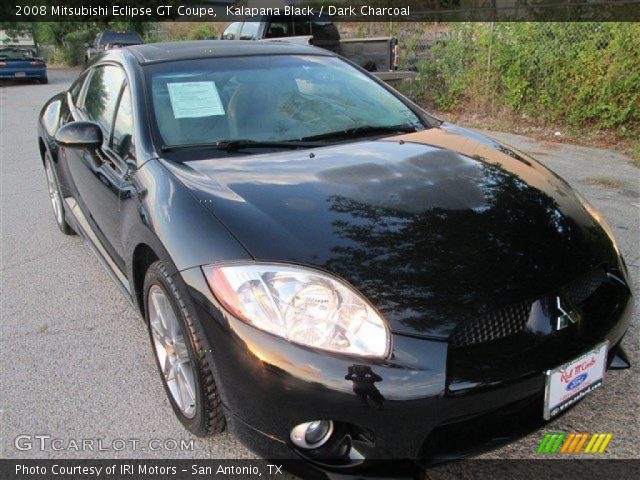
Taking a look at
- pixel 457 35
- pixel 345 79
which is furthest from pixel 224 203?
pixel 457 35

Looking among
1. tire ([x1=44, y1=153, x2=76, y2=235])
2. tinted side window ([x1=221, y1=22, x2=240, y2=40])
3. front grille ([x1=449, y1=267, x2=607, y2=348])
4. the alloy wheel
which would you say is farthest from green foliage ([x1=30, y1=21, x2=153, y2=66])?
front grille ([x1=449, y1=267, x2=607, y2=348])

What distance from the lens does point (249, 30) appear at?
11383 mm

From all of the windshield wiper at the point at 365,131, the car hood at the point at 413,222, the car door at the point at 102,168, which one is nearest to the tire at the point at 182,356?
the car hood at the point at 413,222

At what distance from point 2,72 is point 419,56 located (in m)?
15.7

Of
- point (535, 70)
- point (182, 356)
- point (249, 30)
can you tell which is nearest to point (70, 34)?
point (249, 30)

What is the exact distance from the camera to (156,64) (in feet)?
10.2

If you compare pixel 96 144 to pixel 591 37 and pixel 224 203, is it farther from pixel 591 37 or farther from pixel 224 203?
pixel 591 37

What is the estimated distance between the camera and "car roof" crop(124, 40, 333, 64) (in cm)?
324

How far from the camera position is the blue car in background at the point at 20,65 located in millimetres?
19281

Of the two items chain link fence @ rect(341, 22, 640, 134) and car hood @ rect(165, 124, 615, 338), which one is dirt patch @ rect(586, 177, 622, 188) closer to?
chain link fence @ rect(341, 22, 640, 134)

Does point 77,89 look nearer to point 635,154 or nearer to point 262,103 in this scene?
point 262,103

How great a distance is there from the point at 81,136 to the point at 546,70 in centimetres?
703

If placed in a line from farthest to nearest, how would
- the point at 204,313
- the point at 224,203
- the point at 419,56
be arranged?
the point at 419,56, the point at 224,203, the point at 204,313

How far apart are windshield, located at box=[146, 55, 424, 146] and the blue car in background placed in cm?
1948
